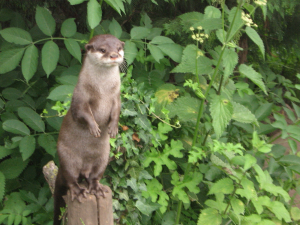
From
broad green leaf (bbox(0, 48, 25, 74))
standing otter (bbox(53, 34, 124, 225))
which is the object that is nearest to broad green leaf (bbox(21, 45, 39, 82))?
broad green leaf (bbox(0, 48, 25, 74))

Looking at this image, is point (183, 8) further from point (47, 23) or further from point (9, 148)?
point (9, 148)

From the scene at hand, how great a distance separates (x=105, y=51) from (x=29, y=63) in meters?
1.12

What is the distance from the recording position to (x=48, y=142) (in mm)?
2928

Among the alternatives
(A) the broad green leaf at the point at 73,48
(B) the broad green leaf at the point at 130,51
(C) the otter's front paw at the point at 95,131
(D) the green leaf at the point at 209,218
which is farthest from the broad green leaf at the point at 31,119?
(D) the green leaf at the point at 209,218

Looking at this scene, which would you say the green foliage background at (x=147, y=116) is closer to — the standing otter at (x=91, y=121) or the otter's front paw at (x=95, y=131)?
the standing otter at (x=91, y=121)

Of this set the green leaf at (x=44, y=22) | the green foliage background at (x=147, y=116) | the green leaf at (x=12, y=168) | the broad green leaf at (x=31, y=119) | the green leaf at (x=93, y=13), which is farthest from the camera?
the green leaf at (x=12, y=168)

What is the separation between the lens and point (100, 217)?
214cm

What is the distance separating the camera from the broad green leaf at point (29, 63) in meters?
2.65

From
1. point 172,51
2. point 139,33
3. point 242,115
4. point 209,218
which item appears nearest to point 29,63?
point 139,33

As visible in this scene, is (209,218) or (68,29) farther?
(209,218)

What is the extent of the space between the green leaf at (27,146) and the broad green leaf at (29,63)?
550 mm

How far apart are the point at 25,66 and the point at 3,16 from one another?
0.91 m

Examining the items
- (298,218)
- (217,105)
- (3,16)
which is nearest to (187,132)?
(217,105)

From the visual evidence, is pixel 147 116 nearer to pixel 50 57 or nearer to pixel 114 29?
pixel 114 29
